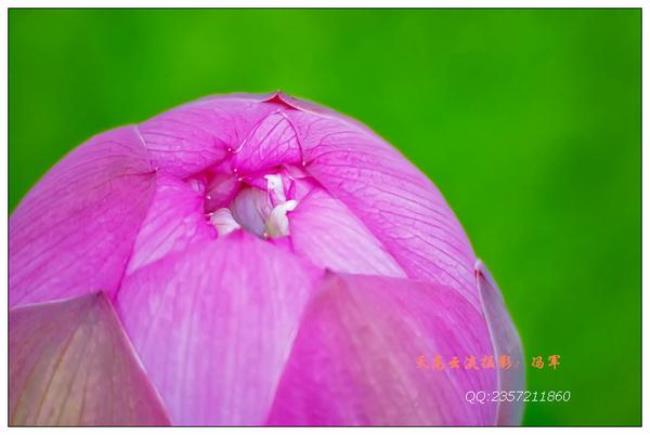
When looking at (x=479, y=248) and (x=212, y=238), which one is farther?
(x=479, y=248)

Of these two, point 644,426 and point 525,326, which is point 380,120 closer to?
point 525,326

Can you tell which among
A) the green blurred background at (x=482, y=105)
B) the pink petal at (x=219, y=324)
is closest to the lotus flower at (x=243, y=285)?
the pink petal at (x=219, y=324)

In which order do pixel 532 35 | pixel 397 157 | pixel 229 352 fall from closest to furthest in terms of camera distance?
pixel 229 352, pixel 397 157, pixel 532 35

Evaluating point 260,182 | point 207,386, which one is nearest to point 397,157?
point 260,182

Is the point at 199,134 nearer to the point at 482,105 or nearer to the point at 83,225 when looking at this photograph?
the point at 83,225

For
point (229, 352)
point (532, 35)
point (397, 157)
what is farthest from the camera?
point (532, 35)

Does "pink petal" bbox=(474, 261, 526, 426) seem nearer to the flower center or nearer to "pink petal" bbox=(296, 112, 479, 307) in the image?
"pink petal" bbox=(296, 112, 479, 307)
